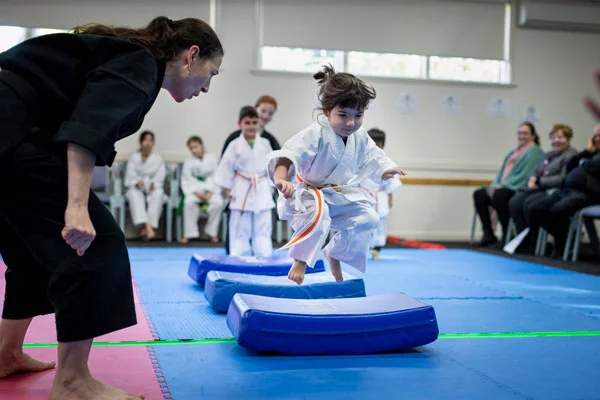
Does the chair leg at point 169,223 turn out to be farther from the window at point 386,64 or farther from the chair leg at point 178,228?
the window at point 386,64

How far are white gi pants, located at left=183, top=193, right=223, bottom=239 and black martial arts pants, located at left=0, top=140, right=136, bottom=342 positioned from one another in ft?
22.0

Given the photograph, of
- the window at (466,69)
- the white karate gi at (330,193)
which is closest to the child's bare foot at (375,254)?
the white karate gi at (330,193)

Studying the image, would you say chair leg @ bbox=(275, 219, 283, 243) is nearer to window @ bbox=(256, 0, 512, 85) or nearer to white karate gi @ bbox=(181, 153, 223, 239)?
white karate gi @ bbox=(181, 153, 223, 239)

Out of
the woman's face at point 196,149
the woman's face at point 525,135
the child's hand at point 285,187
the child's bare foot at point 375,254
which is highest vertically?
the woman's face at point 525,135

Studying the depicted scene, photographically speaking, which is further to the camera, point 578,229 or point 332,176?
point 578,229

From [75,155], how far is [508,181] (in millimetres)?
7344

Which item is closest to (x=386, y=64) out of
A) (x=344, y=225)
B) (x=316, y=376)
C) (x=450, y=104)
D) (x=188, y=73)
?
(x=450, y=104)

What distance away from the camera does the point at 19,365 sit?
2344mm

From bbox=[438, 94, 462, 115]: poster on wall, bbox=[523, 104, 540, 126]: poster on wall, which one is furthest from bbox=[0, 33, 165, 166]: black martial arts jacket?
bbox=[523, 104, 540, 126]: poster on wall

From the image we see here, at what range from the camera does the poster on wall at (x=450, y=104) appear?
9.75 meters

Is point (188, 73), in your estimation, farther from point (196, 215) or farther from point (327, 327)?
point (196, 215)

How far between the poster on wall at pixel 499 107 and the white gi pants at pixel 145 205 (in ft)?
16.1

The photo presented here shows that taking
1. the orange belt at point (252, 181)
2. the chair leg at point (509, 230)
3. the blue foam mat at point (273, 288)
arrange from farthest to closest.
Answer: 1. the chair leg at point (509, 230)
2. the orange belt at point (252, 181)
3. the blue foam mat at point (273, 288)

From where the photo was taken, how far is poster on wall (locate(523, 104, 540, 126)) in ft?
32.6
